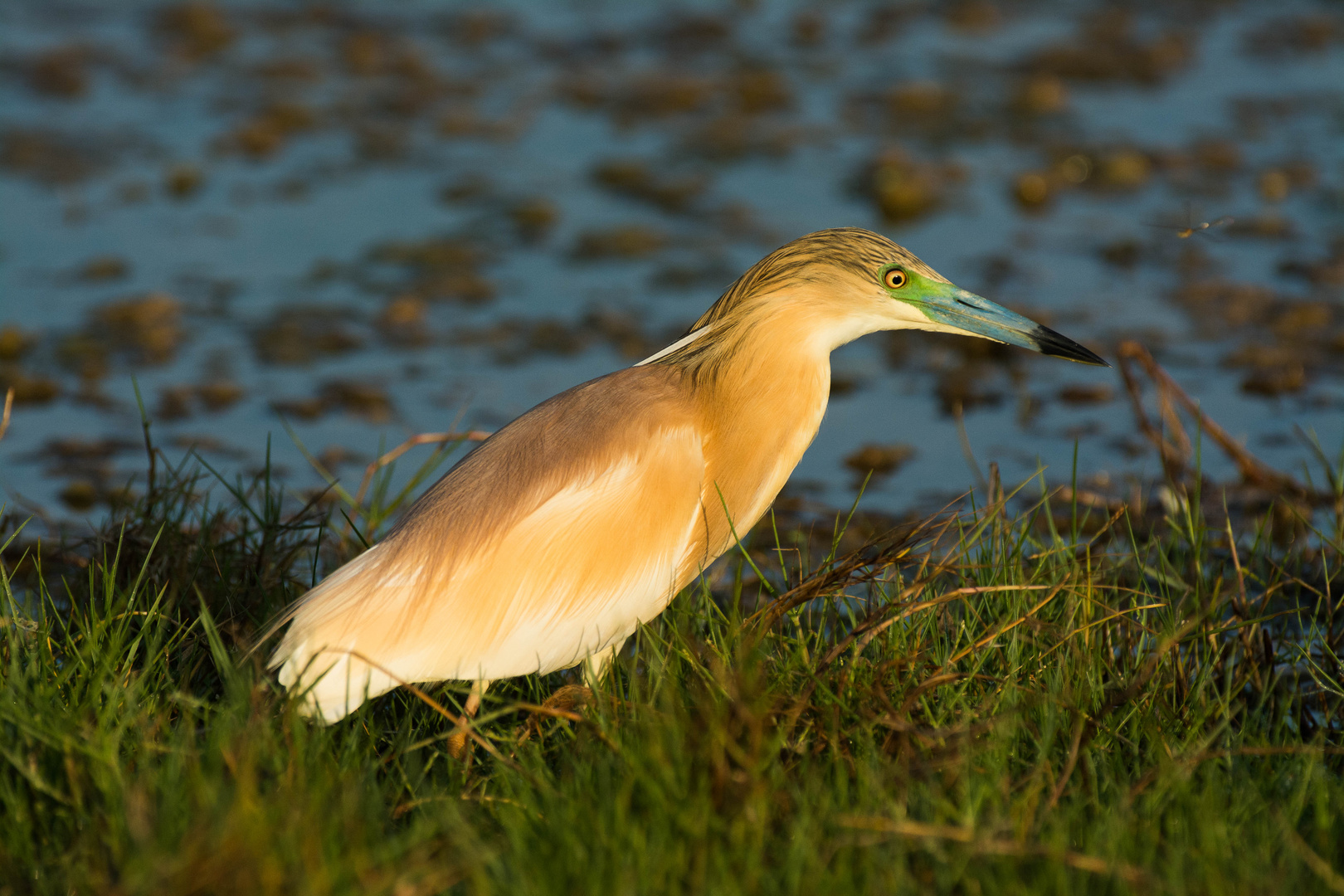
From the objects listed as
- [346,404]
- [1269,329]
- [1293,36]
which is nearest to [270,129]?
[346,404]

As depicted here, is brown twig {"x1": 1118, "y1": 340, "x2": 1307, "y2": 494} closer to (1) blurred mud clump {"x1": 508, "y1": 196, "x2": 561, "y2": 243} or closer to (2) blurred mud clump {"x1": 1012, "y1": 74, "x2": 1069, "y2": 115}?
→ (1) blurred mud clump {"x1": 508, "y1": 196, "x2": 561, "y2": 243}

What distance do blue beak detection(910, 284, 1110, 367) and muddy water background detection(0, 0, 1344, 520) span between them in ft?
5.50

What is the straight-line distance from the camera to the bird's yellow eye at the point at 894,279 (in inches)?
131

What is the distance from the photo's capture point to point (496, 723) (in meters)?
3.35

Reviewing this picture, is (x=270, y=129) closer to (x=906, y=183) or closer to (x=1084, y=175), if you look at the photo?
(x=906, y=183)

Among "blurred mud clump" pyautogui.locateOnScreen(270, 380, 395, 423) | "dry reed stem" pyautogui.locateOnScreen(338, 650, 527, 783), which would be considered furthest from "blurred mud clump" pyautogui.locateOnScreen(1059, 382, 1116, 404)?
"dry reed stem" pyautogui.locateOnScreen(338, 650, 527, 783)

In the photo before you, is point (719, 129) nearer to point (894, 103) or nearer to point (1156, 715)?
point (894, 103)

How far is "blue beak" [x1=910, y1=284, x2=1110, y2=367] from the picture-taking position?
3383 mm

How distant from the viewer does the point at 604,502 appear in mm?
3156

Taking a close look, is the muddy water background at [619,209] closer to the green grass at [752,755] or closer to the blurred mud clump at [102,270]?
the blurred mud clump at [102,270]

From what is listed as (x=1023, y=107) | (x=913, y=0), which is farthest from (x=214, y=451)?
(x=913, y=0)

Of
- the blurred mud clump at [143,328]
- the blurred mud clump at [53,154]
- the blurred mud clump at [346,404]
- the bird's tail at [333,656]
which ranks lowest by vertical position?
the bird's tail at [333,656]

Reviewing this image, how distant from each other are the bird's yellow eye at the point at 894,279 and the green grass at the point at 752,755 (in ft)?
1.75

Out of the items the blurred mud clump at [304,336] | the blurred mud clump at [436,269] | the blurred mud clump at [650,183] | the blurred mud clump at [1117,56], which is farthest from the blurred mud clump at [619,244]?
the blurred mud clump at [1117,56]
